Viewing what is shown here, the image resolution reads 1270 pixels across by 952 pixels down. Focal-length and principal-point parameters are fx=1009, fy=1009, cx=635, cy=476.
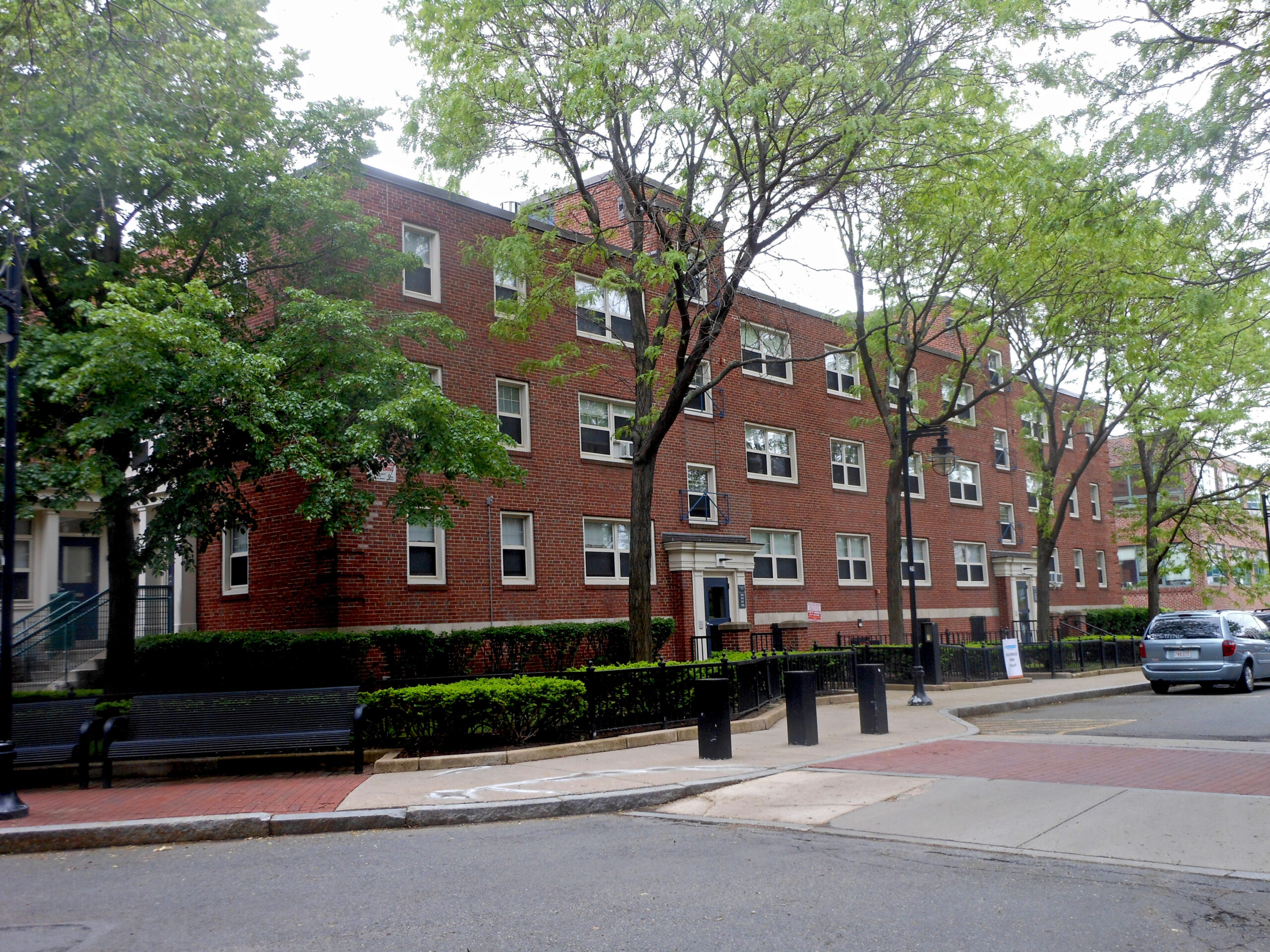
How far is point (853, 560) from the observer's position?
3014 cm

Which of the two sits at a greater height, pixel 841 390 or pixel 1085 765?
pixel 841 390

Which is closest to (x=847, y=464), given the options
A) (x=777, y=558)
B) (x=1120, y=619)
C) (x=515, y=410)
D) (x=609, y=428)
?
(x=777, y=558)

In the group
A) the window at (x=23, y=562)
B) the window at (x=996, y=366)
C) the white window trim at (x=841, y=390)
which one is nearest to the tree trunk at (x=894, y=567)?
the white window trim at (x=841, y=390)

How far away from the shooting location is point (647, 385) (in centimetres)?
1688

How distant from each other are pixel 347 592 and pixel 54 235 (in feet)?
25.2

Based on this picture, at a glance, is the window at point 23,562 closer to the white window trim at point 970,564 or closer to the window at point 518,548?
the window at point 518,548

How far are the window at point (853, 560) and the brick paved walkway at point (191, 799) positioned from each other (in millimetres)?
21118

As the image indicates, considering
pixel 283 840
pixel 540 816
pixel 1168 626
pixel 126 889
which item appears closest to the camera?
pixel 126 889

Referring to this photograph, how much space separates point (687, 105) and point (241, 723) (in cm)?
1002

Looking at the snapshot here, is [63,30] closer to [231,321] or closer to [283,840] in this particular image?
[231,321]

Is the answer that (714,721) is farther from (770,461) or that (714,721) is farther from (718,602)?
(770,461)

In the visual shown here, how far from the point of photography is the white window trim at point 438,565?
19.4m

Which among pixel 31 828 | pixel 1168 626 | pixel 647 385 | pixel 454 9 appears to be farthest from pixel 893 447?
pixel 31 828

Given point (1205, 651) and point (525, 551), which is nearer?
point (1205, 651)
